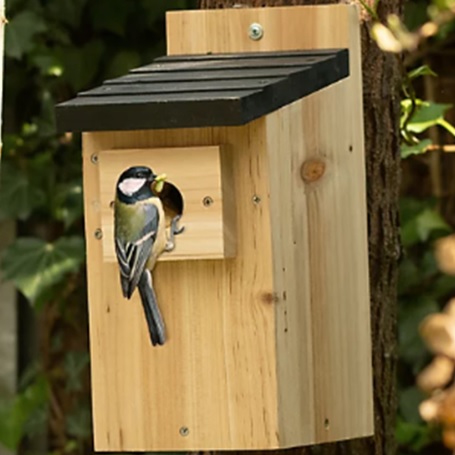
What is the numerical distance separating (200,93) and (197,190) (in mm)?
138

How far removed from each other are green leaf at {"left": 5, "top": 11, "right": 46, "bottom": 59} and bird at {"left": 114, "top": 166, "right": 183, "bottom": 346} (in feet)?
5.74

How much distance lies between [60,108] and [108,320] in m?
0.34

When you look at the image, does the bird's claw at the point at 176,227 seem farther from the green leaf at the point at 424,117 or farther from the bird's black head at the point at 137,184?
the green leaf at the point at 424,117

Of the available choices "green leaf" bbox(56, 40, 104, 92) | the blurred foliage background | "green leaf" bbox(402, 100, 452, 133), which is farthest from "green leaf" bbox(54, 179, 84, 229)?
"green leaf" bbox(402, 100, 452, 133)

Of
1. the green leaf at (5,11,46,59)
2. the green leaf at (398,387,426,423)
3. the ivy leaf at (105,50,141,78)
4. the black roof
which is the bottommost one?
the green leaf at (398,387,426,423)

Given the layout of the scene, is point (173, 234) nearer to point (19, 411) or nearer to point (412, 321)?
point (412, 321)

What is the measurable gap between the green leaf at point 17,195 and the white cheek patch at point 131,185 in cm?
197

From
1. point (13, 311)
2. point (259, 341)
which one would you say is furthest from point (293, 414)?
point (13, 311)

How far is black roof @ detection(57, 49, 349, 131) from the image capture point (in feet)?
6.72

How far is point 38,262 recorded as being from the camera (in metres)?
3.81

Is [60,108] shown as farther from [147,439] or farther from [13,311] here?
[13,311]

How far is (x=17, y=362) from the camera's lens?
4.48m

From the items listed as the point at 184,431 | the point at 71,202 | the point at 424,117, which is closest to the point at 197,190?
the point at 184,431

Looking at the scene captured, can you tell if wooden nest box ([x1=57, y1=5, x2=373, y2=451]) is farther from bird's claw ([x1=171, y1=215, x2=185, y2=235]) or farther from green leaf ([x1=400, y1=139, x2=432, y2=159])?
green leaf ([x1=400, y1=139, x2=432, y2=159])
